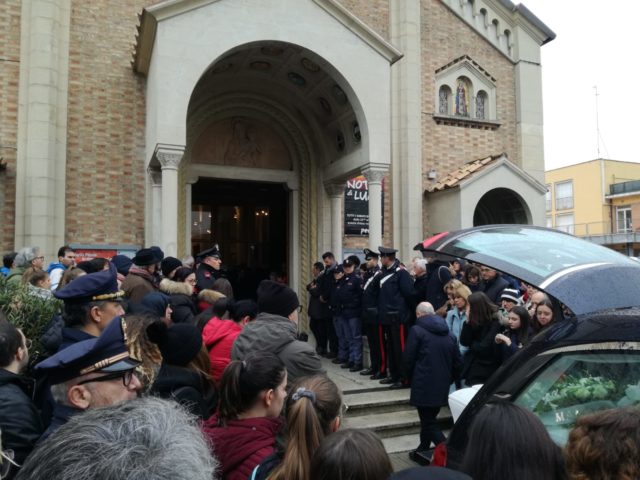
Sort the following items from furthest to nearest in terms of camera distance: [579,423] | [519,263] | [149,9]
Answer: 1. [149,9]
2. [519,263]
3. [579,423]

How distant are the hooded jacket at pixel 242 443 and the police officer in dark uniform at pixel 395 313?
212 inches

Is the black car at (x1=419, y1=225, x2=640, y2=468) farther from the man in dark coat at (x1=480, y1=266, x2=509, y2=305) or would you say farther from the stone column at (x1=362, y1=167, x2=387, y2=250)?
the stone column at (x1=362, y1=167, x2=387, y2=250)

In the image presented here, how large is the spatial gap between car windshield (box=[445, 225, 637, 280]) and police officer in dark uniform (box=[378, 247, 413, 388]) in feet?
14.4

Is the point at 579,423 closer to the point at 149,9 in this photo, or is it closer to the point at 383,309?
the point at 383,309

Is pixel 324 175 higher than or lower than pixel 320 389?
higher

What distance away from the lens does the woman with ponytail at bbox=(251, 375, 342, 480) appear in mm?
2000

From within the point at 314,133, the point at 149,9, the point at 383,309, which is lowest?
the point at 383,309

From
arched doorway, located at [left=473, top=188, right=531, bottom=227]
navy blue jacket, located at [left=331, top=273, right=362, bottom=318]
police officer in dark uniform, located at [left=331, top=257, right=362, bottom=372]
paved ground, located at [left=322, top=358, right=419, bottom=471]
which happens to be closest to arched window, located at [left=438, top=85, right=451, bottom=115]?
arched doorway, located at [left=473, top=188, right=531, bottom=227]

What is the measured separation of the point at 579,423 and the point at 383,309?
6.13 m

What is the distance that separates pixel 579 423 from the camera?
1.65m

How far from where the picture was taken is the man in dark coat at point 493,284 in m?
6.86

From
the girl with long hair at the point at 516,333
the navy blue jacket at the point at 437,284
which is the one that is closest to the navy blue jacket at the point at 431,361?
the girl with long hair at the point at 516,333

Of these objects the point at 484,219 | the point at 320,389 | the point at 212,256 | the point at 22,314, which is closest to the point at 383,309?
the point at 212,256

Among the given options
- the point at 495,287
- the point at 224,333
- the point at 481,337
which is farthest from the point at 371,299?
the point at 224,333
